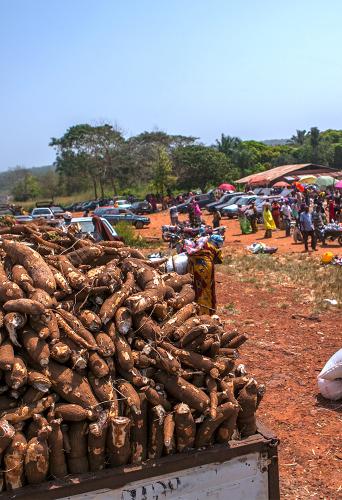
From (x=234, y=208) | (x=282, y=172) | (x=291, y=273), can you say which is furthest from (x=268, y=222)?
(x=282, y=172)

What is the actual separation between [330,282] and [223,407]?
32.2 ft

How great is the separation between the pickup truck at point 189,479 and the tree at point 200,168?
50.1 meters

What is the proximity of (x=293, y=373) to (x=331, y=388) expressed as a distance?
3.17ft

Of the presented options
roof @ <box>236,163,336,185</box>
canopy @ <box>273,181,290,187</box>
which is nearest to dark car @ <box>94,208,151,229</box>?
canopy @ <box>273,181,290,187</box>

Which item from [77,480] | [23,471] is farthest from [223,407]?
[23,471]

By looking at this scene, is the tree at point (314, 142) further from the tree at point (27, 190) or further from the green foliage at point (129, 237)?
the green foliage at point (129, 237)

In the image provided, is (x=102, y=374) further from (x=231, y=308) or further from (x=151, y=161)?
(x=151, y=161)

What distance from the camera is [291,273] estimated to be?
13.8 meters

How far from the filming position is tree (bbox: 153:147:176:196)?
46.9m

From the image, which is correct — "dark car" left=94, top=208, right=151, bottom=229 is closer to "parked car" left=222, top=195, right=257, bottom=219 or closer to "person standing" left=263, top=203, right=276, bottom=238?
"parked car" left=222, top=195, right=257, bottom=219

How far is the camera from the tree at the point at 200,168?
52625 millimetres

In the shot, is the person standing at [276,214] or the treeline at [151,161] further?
the treeline at [151,161]

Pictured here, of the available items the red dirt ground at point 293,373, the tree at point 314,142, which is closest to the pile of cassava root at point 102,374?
the red dirt ground at point 293,373

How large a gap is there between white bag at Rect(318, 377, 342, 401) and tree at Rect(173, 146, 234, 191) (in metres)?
47.2
